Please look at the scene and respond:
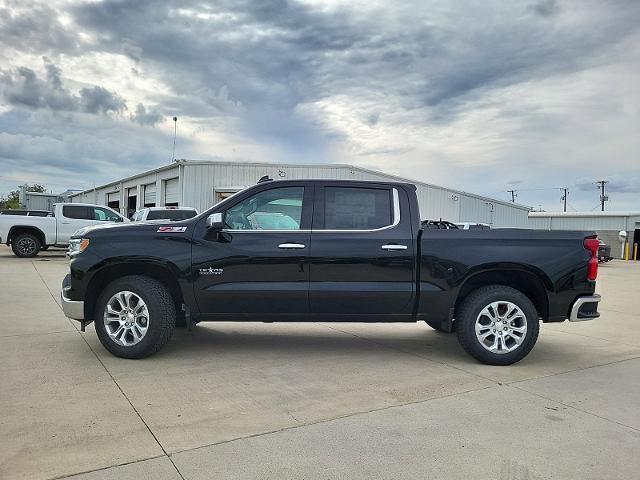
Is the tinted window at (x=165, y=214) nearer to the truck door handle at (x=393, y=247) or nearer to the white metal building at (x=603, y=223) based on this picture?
the truck door handle at (x=393, y=247)

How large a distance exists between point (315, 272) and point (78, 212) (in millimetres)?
16485

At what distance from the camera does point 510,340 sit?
18.3 feet

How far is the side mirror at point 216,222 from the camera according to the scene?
17.6 ft

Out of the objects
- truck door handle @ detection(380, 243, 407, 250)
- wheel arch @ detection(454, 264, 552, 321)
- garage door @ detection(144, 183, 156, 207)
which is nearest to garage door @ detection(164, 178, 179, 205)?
garage door @ detection(144, 183, 156, 207)

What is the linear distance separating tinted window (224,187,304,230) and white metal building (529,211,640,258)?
3337 cm

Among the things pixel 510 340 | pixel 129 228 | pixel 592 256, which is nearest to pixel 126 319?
pixel 129 228

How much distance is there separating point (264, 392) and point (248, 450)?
3.71ft

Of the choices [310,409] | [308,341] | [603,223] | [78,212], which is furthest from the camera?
[603,223]

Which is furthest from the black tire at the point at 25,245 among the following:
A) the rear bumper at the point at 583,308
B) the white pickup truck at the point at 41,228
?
the rear bumper at the point at 583,308

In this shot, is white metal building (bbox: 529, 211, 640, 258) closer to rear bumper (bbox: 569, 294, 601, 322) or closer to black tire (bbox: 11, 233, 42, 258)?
black tire (bbox: 11, 233, 42, 258)

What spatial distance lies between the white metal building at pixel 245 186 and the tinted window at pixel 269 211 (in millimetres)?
17633

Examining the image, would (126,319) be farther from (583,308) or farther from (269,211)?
(583,308)

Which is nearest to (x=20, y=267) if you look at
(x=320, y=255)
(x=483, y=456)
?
(x=320, y=255)

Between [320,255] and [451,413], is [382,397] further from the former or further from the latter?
[320,255]
